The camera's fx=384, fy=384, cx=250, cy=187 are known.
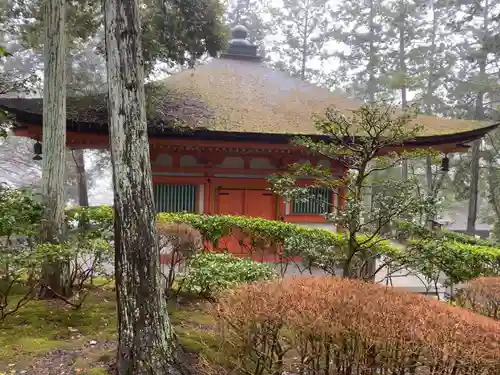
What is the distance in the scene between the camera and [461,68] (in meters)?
22.9

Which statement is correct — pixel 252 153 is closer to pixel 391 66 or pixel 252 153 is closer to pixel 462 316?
pixel 462 316

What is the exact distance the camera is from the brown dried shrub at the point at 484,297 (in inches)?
188

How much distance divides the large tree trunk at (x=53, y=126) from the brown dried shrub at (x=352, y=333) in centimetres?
405

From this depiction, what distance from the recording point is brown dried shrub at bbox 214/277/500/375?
8.68ft

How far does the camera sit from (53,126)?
6230 mm

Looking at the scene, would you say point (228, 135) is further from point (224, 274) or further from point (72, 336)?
point (72, 336)

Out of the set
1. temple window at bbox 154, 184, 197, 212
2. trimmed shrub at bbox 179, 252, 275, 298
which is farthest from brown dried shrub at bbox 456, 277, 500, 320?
temple window at bbox 154, 184, 197, 212

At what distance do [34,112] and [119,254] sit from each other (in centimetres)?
566

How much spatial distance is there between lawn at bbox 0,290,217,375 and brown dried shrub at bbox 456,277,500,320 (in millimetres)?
3435

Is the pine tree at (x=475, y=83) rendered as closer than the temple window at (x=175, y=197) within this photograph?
No

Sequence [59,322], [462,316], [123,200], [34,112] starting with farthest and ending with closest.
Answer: [34,112], [59,322], [123,200], [462,316]

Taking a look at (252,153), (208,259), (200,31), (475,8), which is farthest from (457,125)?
(475,8)

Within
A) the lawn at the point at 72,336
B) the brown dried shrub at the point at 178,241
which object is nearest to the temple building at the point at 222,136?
the brown dried shrub at the point at 178,241

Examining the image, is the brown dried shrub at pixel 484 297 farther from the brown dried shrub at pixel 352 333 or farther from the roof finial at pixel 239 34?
the roof finial at pixel 239 34
